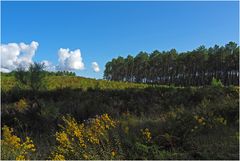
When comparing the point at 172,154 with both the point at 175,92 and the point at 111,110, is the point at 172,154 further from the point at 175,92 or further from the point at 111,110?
the point at 175,92

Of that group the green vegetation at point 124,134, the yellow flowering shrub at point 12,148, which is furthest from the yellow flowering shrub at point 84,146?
the yellow flowering shrub at point 12,148

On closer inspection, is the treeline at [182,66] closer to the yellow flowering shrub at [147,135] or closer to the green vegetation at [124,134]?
the green vegetation at [124,134]

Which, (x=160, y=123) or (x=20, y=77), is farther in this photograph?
(x=20, y=77)

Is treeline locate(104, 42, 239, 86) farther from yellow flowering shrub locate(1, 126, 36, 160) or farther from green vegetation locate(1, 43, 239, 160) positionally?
yellow flowering shrub locate(1, 126, 36, 160)

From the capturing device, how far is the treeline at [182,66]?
75938 millimetres

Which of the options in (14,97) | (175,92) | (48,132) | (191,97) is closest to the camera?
(48,132)

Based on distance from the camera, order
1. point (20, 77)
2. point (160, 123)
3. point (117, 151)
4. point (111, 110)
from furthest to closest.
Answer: point (20, 77)
point (111, 110)
point (160, 123)
point (117, 151)

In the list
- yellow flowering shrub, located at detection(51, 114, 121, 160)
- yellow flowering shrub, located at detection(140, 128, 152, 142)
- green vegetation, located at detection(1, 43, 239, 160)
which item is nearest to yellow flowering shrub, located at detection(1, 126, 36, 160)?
green vegetation, located at detection(1, 43, 239, 160)

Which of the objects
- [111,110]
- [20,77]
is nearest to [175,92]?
[111,110]

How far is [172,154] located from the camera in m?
5.18

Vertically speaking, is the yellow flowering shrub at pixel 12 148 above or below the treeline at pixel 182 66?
below

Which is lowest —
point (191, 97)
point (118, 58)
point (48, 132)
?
point (48, 132)

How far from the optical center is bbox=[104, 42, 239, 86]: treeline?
249 ft

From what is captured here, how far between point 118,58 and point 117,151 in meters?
106
